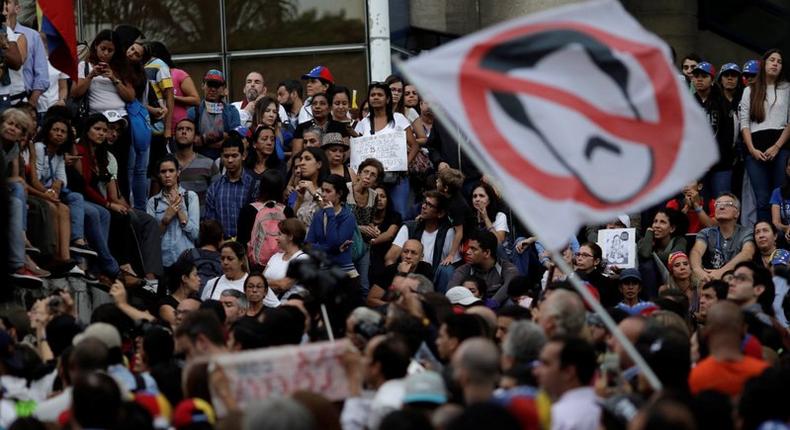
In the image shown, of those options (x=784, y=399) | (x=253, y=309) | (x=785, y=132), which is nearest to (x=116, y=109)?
(x=253, y=309)

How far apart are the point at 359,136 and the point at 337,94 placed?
879mm

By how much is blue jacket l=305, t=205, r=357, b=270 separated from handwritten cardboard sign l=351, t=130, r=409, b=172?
210cm

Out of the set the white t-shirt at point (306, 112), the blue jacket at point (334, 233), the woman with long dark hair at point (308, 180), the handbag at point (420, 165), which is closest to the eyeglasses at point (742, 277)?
the blue jacket at point (334, 233)

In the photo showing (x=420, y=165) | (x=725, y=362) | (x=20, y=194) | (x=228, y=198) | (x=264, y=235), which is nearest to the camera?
(x=725, y=362)

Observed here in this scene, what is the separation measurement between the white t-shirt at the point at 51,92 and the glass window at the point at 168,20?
6.38 m

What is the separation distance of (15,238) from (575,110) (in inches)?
263

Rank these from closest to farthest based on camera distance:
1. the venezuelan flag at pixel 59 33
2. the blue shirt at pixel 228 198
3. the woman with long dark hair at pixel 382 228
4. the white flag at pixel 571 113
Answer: the white flag at pixel 571 113 → the woman with long dark hair at pixel 382 228 → the venezuelan flag at pixel 59 33 → the blue shirt at pixel 228 198

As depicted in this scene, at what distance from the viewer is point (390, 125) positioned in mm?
19484

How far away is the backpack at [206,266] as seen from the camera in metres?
17.0

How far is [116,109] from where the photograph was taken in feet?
59.5

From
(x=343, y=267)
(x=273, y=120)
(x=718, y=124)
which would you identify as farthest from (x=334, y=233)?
(x=718, y=124)

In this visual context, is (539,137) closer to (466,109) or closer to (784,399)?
(466,109)

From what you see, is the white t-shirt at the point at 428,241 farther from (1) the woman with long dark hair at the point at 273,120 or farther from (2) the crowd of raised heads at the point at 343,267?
(1) the woman with long dark hair at the point at 273,120

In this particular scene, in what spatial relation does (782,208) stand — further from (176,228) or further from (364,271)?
(176,228)
